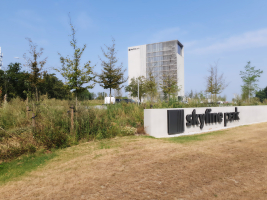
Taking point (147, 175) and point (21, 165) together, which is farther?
point (21, 165)

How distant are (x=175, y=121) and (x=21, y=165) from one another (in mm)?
6597

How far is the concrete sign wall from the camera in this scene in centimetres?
847

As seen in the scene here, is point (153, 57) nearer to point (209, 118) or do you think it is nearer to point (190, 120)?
point (209, 118)

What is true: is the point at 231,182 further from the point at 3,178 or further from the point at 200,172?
the point at 3,178

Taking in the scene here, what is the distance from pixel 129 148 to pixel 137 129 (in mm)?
2606

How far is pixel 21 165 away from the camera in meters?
4.93

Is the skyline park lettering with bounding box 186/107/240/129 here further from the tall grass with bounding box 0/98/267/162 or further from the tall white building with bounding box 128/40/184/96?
the tall white building with bounding box 128/40/184/96

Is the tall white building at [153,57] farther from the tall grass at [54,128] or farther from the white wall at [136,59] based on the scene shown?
the tall grass at [54,128]

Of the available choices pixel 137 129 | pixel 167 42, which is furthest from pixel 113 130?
pixel 167 42

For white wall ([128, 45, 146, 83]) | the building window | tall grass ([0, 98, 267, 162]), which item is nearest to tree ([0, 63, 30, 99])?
tall grass ([0, 98, 267, 162])

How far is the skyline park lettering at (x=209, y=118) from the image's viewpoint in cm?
997

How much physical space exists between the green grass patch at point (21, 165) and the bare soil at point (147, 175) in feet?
0.86

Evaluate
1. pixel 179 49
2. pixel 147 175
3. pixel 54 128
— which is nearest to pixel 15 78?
pixel 54 128

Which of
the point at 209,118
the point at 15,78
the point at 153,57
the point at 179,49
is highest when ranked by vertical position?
the point at 179,49
